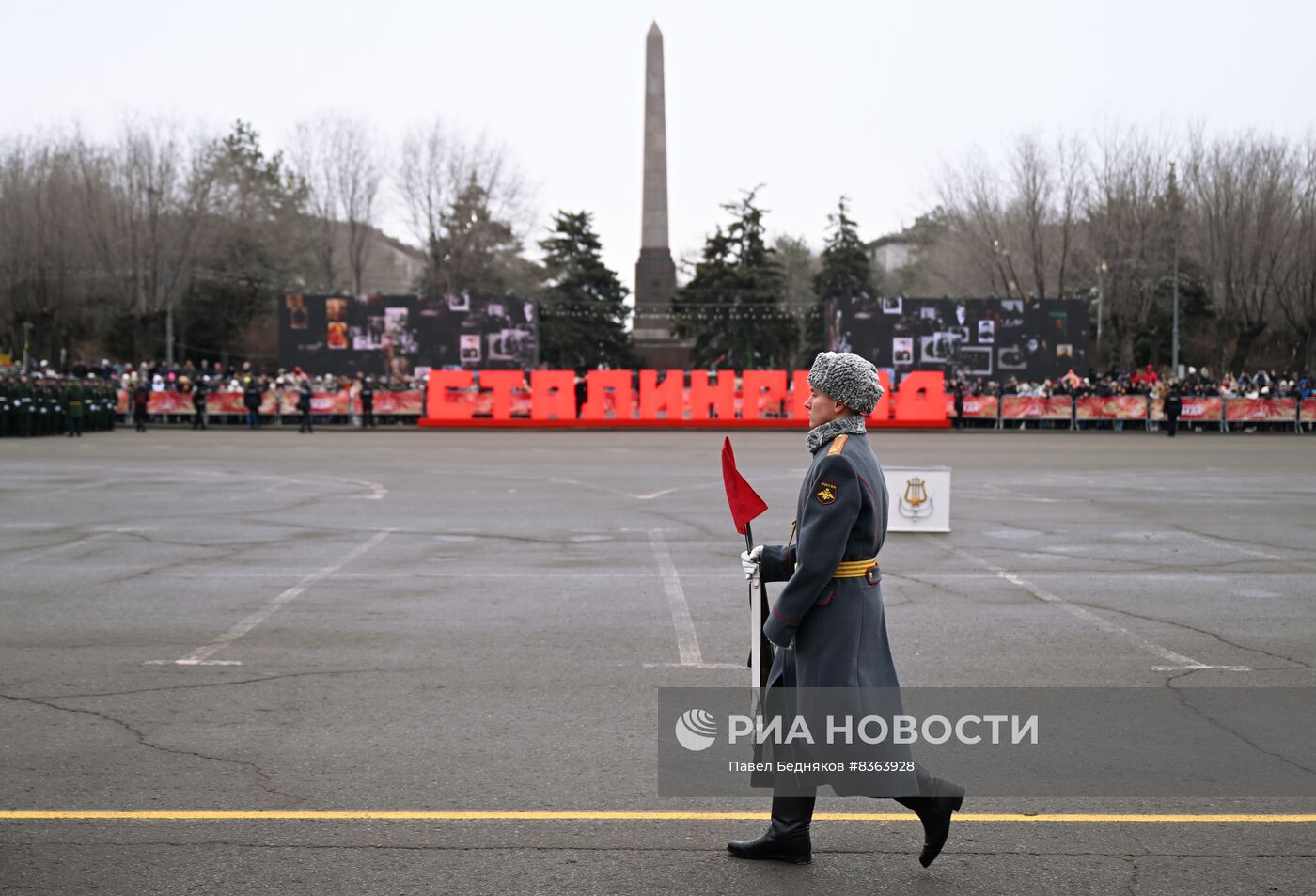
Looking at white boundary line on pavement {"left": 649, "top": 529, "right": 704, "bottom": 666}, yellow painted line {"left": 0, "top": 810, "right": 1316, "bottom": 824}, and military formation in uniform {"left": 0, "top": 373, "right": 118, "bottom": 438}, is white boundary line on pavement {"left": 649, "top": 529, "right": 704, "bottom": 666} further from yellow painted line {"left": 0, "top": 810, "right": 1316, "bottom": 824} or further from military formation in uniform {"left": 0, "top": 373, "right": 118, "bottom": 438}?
military formation in uniform {"left": 0, "top": 373, "right": 118, "bottom": 438}

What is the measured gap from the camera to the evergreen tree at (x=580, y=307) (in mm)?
72188

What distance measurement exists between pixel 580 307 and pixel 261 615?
6276 centimetres

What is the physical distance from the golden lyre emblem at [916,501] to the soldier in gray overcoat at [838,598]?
33.5 feet

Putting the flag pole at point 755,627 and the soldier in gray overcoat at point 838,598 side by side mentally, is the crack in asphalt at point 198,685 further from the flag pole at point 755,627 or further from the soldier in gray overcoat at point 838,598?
the soldier in gray overcoat at point 838,598

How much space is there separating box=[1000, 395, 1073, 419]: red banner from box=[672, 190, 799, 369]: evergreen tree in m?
28.2

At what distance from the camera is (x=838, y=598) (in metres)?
4.47

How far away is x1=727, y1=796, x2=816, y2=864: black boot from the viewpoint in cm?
466

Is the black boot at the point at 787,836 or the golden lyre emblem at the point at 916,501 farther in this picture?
the golden lyre emblem at the point at 916,501

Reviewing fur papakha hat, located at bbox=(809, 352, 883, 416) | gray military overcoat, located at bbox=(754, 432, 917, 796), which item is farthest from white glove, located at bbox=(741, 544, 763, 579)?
fur papakha hat, located at bbox=(809, 352, 883, 416)

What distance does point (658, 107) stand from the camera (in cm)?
6256

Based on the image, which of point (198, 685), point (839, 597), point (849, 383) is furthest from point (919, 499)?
point (839, 597)

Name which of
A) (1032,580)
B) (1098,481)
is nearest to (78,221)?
(1098,481)

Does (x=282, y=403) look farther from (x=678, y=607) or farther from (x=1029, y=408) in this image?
(x=678, y=607)

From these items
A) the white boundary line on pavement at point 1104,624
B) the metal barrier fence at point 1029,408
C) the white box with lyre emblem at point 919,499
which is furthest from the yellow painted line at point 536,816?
the metal barrier fence at point 1029,408
